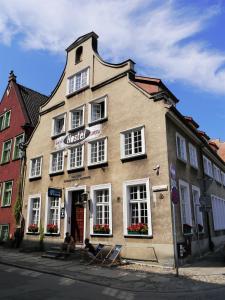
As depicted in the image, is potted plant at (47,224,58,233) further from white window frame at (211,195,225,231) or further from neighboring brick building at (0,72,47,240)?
white window frame at (211,195,225,231)

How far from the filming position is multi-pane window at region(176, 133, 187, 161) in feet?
48.0

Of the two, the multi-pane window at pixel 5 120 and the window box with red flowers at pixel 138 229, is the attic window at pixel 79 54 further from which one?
the window box with red flowers at pixel 138 229

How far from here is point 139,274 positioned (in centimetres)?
1027

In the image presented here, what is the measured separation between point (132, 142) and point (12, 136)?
13273 mm

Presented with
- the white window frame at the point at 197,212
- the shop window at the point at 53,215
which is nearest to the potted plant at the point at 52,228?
the shop window at the point at 53,215

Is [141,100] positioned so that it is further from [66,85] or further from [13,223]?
[13,223]

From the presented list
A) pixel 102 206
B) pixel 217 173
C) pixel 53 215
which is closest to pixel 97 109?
pixel 102 206

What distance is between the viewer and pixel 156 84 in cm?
1692

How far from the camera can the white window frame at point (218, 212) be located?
1873cm

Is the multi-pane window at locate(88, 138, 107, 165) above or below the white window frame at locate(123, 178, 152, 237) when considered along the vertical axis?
above

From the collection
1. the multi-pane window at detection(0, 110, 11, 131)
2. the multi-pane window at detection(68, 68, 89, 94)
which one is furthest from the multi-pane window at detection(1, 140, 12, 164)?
the multi-pane window at detection(68, 68, 89, 94)

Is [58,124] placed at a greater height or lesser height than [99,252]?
greater

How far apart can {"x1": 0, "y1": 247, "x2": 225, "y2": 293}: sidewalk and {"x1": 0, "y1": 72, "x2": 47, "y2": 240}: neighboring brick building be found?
8304 mm

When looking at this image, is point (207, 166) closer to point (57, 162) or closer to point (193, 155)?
point (193, 155)
